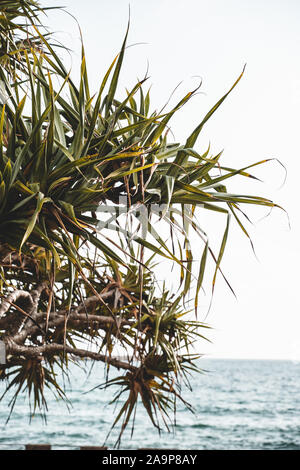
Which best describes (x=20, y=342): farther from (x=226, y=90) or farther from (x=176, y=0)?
(x=176, y=0)

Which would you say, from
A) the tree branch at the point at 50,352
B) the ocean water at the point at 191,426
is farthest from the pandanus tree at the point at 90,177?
the ocean water at the point at 191,426

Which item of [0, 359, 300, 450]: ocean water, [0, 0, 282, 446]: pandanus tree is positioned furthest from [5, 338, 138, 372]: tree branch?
[0, 359, 300, 450]: ocean water

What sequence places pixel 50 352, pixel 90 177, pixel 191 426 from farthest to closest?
1. pixel 191 426
2. pixel 50 352
3. pixel 90 177

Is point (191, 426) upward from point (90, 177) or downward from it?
downward

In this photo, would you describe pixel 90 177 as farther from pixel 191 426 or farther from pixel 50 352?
pixel 191 426

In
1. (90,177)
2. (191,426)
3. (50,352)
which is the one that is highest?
(90,177)

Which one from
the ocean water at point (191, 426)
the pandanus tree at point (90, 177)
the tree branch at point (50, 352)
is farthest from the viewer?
the ocean water at point (191, 426)

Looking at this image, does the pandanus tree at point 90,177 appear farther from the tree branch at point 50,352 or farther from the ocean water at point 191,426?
the ocean water at point 191,426

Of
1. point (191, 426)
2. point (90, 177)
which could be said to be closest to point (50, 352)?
point (90, 177)

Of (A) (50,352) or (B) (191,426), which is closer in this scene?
(A) (50,352)

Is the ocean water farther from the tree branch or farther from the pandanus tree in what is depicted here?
the pandanus tree

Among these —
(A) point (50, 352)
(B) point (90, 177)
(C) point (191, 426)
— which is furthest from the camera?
(C) point (191, 426)

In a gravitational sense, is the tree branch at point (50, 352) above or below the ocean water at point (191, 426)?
above
